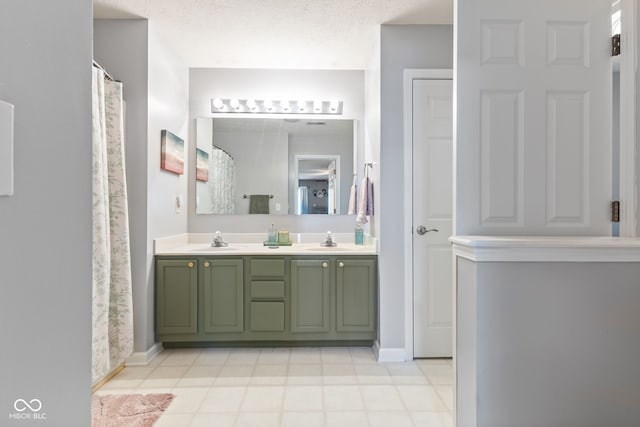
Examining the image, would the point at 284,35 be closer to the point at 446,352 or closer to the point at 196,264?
the point at 196,264

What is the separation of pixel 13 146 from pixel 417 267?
287 centimetres

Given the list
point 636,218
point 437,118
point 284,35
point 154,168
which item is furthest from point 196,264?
point 636,218

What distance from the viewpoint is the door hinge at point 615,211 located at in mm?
1813

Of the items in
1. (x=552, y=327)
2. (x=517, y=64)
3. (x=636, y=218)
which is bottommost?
(x=552, y=327)

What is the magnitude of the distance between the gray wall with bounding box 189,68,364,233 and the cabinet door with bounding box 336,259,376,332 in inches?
29.7

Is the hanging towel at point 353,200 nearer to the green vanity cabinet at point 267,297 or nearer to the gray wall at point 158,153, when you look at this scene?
the green vanity cabinet at point 267,297

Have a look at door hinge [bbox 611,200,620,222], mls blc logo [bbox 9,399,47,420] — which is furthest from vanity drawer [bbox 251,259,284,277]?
mls blc logo [bbox 9,399,47,420]

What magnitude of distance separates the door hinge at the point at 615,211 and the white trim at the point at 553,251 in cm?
26

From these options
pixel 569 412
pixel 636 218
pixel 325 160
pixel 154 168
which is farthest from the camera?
pixel 325 160

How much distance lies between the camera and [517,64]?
1.83 m

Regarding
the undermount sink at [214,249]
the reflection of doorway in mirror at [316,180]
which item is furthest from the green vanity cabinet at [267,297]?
the reflection of doorway in mirror at [316,180]

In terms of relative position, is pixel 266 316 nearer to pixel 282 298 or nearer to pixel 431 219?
pixel 282 298

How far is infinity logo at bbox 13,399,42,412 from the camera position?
0.46 metres

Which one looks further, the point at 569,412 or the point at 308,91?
the point at 308,91
